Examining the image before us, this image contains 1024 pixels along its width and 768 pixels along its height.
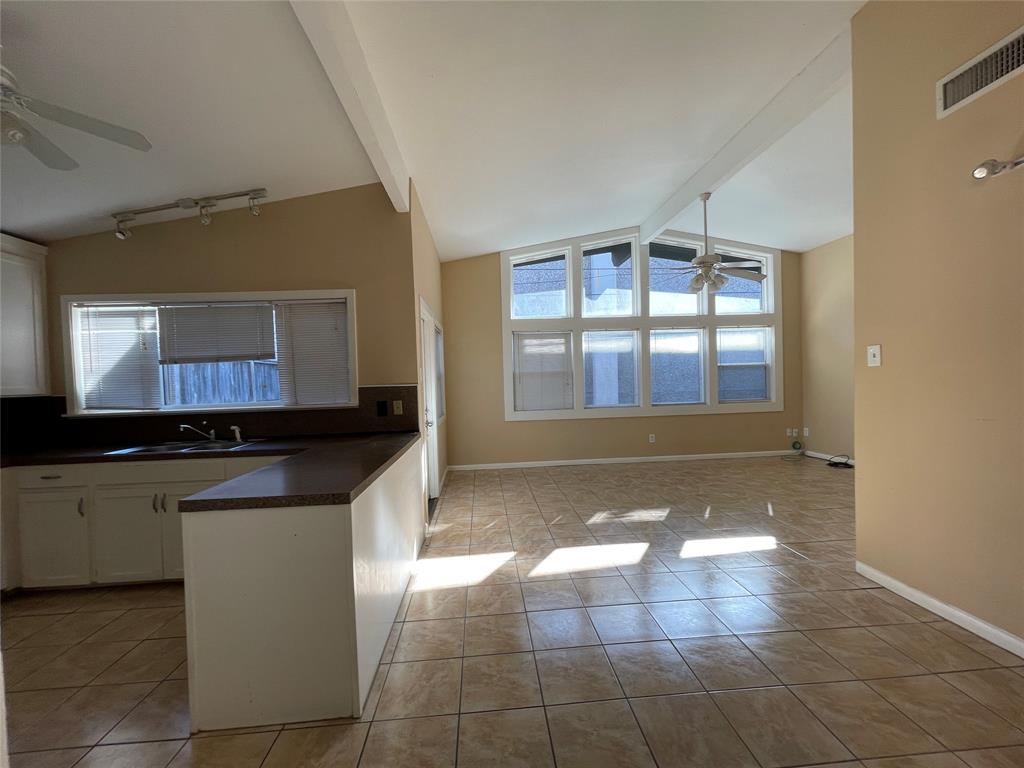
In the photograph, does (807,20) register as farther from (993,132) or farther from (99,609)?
(99,609)

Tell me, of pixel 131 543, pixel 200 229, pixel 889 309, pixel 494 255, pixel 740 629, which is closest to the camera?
pixel 740 629

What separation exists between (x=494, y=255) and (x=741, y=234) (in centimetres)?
328

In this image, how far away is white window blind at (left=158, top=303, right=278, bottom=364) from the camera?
3.69 meters

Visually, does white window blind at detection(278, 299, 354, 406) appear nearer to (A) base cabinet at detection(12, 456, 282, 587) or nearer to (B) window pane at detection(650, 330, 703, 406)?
(A) base cabinet at detection(12, 456, 282, 587)

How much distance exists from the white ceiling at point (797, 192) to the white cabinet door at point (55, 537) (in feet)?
18.3

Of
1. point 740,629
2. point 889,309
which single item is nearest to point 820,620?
point 740,629

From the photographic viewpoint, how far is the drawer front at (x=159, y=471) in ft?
10.2

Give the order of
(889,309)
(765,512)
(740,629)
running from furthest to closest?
(765,512) < (889,309) < (740,629)

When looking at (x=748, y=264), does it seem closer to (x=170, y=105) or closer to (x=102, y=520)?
(x=170, y=105)

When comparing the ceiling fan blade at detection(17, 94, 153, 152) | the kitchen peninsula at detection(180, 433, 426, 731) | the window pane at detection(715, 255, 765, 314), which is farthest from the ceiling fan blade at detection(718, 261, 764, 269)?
the ceiling fan blade at detection(17, 94, 153, 152)

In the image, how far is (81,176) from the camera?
286 centimetres

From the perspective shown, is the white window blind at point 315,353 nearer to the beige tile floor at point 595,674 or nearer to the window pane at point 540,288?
the beige tile floor at point 595,674

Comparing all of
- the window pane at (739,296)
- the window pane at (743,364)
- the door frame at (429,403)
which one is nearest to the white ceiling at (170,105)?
the door frame at (429,403)

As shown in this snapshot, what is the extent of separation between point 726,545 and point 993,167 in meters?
2.57
